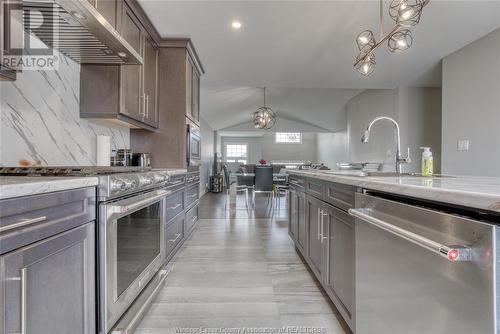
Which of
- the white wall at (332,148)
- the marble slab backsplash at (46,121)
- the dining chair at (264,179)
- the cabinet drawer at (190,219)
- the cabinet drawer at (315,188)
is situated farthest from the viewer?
the white wall at (332,148)

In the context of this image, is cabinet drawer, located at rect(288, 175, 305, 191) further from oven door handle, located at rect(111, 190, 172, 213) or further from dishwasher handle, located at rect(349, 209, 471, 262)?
dishwasher handle, located at rect(349, 209, 471, 262)

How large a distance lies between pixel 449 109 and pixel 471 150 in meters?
0.63

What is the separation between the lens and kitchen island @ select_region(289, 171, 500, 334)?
1.98 feet

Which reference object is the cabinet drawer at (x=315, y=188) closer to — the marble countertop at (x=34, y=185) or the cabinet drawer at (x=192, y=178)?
the marble countertop at (x=34, y=185)

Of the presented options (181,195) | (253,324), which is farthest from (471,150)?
(181,195)

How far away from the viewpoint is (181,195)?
2723 mm

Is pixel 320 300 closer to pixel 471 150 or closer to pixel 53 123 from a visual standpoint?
pixel 53 123

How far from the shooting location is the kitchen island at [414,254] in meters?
0.60

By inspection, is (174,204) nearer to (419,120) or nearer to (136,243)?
(136,243)

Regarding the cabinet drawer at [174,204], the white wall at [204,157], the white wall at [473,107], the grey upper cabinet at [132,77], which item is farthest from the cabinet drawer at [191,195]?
the white wall at [204,157]

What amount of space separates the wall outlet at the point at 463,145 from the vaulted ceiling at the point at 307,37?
3.79 ft

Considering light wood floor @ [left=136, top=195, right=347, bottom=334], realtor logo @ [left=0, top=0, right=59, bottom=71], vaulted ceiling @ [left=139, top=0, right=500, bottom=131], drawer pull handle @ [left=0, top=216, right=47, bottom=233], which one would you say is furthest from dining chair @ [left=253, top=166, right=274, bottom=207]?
drawer pull handle @ [left=0, top=216, right=47, bottom=233]

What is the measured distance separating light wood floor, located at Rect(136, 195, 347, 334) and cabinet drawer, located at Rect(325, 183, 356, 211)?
74 centimetres

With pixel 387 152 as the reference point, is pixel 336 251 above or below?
below
